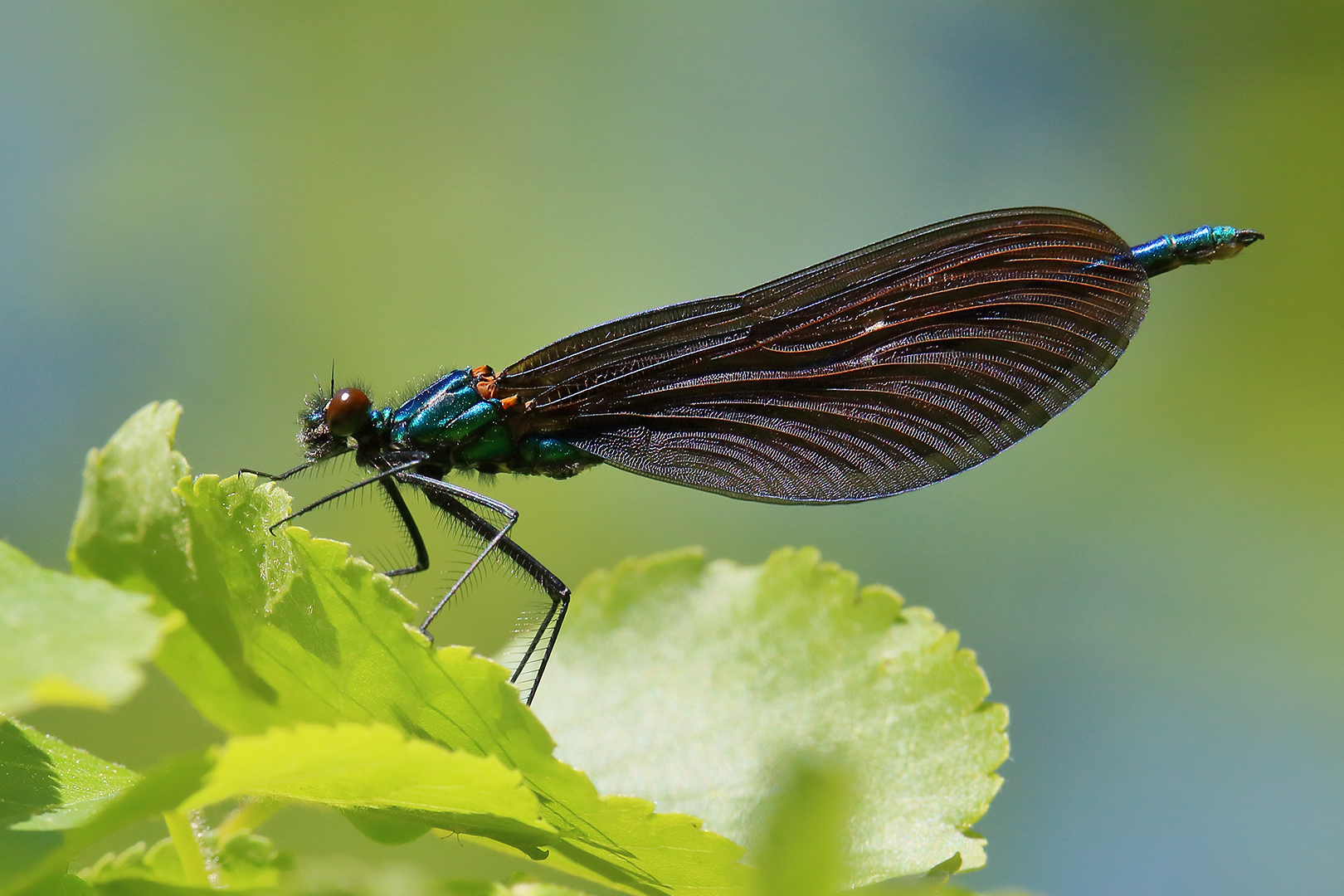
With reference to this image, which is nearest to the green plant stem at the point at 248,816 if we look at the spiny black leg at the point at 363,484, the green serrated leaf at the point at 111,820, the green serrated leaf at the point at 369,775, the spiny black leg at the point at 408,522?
the green serrated leaf at the point at 369,775

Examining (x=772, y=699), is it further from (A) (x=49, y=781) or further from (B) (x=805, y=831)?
(B) (x=805, y=831)

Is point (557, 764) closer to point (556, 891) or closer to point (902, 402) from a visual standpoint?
point (556, 891)

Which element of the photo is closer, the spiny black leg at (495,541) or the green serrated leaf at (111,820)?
the green serrated leaf at (111,820)

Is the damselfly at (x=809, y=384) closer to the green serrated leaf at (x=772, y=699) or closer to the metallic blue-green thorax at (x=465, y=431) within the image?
the metallic blue-green thorax at (x=465, y=431)

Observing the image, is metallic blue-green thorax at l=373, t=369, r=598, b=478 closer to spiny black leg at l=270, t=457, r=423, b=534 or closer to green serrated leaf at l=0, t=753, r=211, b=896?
spiny black leg at l=270, t=457, r=423, b=534

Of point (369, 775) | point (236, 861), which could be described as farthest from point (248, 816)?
point (369, 775)

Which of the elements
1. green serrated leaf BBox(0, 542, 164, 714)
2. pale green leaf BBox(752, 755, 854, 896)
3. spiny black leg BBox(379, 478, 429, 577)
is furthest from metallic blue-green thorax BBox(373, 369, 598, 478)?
pale green leaf BBox(752, 755, 854, 896)

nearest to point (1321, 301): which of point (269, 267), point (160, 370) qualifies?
point (269, 267)
